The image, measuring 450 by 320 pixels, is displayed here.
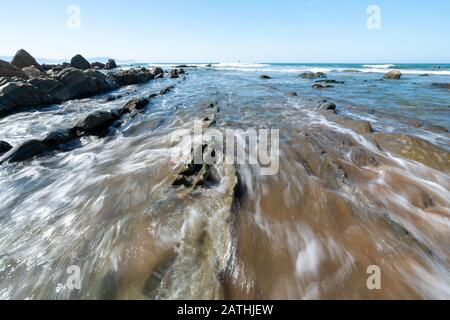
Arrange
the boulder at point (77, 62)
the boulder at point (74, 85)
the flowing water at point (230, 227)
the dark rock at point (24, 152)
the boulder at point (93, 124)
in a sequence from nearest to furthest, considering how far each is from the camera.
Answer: the flowing water at point (230, 227) → the dark rock at point (24, 152) → the boulder at point (93, 124) → the boulder at point (74, 85) → the boulder at point (77, 62)

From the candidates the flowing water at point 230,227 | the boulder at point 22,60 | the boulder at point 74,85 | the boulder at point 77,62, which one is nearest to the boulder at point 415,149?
the flowing water at point 230,227

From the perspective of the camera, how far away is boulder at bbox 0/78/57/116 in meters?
12.8

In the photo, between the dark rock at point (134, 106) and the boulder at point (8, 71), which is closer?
the dark rock at point (134, 106)

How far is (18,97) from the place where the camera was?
44.4 feet

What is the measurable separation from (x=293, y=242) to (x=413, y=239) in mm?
1833

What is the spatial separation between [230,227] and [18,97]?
16.4 metres

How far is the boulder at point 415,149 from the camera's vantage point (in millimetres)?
5806

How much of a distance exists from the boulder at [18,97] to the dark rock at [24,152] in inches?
323

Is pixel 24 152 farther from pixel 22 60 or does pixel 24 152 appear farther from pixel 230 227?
pixel 22 60

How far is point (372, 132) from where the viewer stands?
7832 millimetres

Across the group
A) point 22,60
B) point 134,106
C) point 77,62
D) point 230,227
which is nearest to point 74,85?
point 134,106

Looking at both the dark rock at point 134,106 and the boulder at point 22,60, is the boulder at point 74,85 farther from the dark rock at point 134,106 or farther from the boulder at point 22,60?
the boulder at point 22,60

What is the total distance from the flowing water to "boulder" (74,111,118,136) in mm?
2180

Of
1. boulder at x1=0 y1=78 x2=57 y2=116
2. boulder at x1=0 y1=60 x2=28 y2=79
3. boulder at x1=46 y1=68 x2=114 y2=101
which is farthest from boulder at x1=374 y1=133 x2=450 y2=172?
boulder at x1=0 y1=60 x2=28 y2=79
